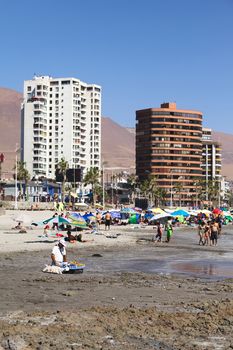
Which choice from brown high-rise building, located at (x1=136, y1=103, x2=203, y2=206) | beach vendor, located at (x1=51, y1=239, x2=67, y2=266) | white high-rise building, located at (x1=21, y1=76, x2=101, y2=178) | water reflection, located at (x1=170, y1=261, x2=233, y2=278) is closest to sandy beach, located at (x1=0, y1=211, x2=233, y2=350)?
water reflection, located at (x1=170, y1=261, x2=233, y2=278)

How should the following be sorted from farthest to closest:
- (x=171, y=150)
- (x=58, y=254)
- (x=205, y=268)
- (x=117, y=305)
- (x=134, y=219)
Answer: (x=171, y=150)
(x=134, y=219)
(x=205, y=268)
(x=58, y=254)
(x=117, y=305)

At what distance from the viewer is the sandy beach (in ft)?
38.3

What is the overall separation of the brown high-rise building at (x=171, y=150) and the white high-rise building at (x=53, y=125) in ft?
63.9

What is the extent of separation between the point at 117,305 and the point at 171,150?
17023cm

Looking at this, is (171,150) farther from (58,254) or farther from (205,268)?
(58,254)

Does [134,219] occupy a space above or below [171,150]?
below

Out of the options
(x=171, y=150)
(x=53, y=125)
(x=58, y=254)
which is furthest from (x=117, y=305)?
(x=53, y=125)

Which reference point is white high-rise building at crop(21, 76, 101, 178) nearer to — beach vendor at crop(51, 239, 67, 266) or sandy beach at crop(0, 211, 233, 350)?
sandy beach at crop(0, 211, 233, 350)

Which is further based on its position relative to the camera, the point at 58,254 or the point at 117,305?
the point at 58,254

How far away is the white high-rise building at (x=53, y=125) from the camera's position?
610 feet

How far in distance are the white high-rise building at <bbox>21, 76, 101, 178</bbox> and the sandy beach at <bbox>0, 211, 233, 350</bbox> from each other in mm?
158731

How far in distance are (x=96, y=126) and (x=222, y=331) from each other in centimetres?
18438

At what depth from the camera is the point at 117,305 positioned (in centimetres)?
1536

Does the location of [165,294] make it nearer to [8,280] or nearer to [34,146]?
[8,280]
